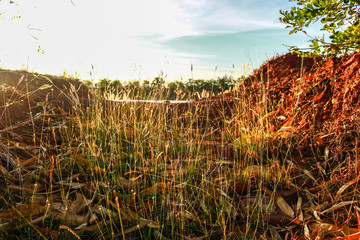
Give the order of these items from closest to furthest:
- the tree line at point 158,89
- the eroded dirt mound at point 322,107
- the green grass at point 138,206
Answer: the green grass at point 138,206
the eroded dirt mound at point 322,107
the tree line at point 158,89

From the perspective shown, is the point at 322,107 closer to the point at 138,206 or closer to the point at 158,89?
the point at 138,206

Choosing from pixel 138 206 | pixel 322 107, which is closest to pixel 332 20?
pixel 322 107

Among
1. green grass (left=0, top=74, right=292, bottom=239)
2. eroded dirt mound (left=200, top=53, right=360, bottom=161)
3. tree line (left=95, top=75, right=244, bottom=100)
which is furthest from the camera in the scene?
tree line (left=95, top=75, right=244, bottom=100)

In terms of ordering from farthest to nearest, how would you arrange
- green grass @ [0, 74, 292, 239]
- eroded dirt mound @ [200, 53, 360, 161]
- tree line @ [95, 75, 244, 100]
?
tree line @ [95, 75, 244, 100]
eroded dirt mound @ [200, 53, 360, 161]
green grass @ [0, 74, 292, 239]

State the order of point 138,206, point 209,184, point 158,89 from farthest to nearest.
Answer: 1. point 158,89
2. point 209,184
3. point 138,206

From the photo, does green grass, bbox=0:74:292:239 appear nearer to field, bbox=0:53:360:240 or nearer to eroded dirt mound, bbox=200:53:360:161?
field, bbox=0:53:360:240

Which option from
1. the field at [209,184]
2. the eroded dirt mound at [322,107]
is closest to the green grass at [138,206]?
the field at [209,184]

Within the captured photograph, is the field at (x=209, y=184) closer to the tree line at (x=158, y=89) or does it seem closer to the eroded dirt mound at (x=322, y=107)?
the eroded dirt mound at (x=322, y=107)

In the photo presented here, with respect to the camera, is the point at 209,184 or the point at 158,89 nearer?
the point at 209,184

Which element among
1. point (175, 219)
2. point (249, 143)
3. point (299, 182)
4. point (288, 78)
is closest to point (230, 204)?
point (175, 219)

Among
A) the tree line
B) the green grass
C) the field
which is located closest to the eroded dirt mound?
the field

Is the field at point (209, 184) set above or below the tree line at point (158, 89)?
below

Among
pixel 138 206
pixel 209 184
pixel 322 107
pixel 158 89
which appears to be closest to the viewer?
pixel 138 206

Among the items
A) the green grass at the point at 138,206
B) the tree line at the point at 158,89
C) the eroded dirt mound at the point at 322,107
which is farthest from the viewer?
the tree line at the point at 158,89
